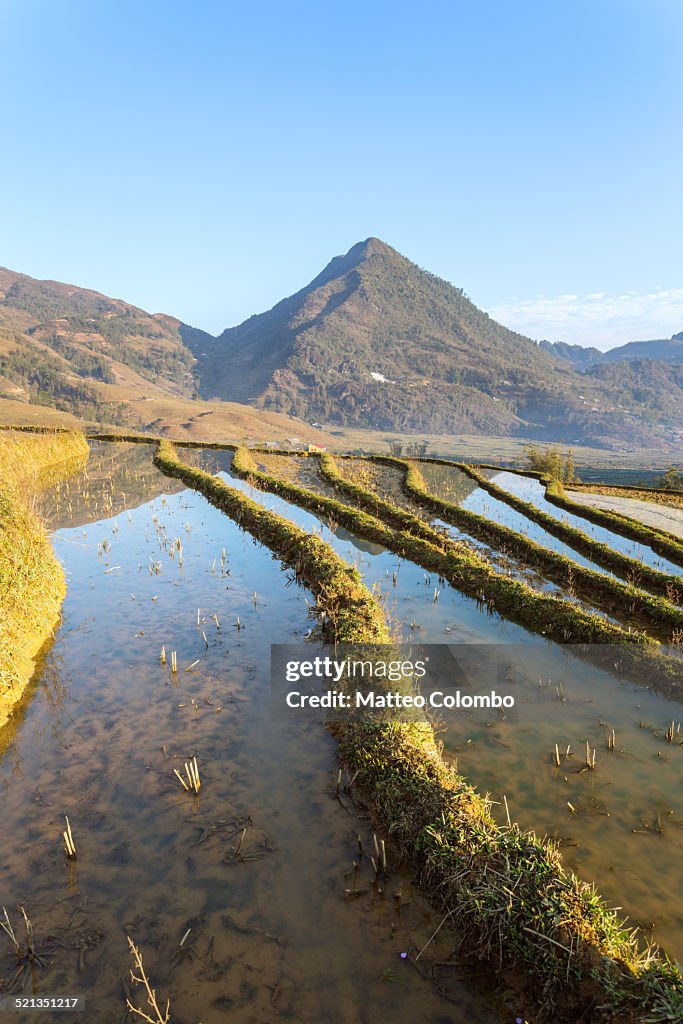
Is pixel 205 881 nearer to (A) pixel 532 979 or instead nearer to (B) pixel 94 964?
(B) pixel 94 964

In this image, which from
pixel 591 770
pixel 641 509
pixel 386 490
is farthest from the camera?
pixel 386 490

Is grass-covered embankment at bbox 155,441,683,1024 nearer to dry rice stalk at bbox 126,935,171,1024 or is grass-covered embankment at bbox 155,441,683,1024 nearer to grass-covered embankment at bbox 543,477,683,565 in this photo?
dry rice stalk at bbox 126,935,171,1024

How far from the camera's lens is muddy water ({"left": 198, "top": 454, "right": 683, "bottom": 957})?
323 inches

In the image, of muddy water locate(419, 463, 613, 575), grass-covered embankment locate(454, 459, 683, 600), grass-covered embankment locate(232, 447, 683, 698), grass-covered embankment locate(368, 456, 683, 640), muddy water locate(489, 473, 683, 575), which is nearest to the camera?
grass-covered embankment locate(232, 447, 683, 698)

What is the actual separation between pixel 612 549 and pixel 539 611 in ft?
35.4

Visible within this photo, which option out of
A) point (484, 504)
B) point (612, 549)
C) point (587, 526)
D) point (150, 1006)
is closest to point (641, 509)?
point (587, 526)

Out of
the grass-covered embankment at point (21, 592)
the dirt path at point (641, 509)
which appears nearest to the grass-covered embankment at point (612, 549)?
the dirt path at point (641, 509)

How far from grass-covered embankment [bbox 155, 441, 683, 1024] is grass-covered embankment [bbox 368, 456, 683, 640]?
36.5 ft

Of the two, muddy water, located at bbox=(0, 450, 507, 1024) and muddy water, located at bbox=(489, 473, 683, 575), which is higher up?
muddy water, located at bbox=(489, 473, 683, 575)

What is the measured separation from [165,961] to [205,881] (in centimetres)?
121

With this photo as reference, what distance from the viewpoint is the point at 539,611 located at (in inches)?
699

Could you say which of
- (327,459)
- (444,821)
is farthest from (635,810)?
(327,459)

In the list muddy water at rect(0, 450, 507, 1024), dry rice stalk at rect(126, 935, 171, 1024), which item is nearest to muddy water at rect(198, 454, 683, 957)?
muddy water at rect(0, 450, 507, 1024)

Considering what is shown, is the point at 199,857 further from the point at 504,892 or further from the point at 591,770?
the point at 591,770
